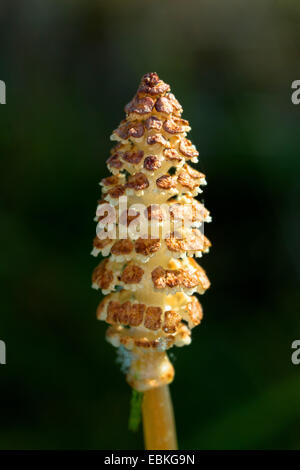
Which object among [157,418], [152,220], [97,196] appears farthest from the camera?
[97,196]

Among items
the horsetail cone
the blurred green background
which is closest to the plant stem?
the horsetail cone

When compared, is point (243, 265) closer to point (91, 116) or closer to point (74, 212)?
point (74, 212)

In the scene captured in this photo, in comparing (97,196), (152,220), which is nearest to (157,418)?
(152,220)

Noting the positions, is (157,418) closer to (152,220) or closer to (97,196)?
(152,220)

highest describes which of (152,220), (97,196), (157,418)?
(97,196)

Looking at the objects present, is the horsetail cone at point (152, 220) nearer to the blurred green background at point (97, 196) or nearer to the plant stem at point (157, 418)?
the plant stem at point (157, 418)

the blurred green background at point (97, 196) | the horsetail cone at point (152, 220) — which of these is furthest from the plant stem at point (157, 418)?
the blurred green background at point (97, 196)

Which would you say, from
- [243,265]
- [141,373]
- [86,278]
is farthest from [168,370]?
[243,265]
